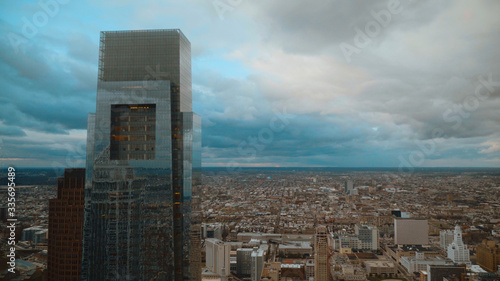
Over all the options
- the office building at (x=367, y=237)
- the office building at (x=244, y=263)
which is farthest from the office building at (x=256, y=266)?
the office building at (x=367, y=237)

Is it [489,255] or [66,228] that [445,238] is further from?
[66,228]

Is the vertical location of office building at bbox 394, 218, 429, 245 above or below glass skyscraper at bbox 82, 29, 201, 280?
below

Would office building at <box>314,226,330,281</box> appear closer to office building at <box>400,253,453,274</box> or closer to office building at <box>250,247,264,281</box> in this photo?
office building at <box>250,247,264,281</box>

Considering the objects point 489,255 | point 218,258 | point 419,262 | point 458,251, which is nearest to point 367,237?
point 419,262

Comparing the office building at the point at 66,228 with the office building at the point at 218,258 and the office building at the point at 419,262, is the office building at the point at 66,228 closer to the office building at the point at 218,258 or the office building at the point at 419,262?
the office building at the point at 218,258

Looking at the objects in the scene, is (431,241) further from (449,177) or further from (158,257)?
(158,257)

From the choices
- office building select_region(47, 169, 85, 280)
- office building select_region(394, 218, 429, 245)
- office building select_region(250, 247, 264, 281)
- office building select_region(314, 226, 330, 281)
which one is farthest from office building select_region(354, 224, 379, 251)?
office building select_region(47, 169, 85, 280)
